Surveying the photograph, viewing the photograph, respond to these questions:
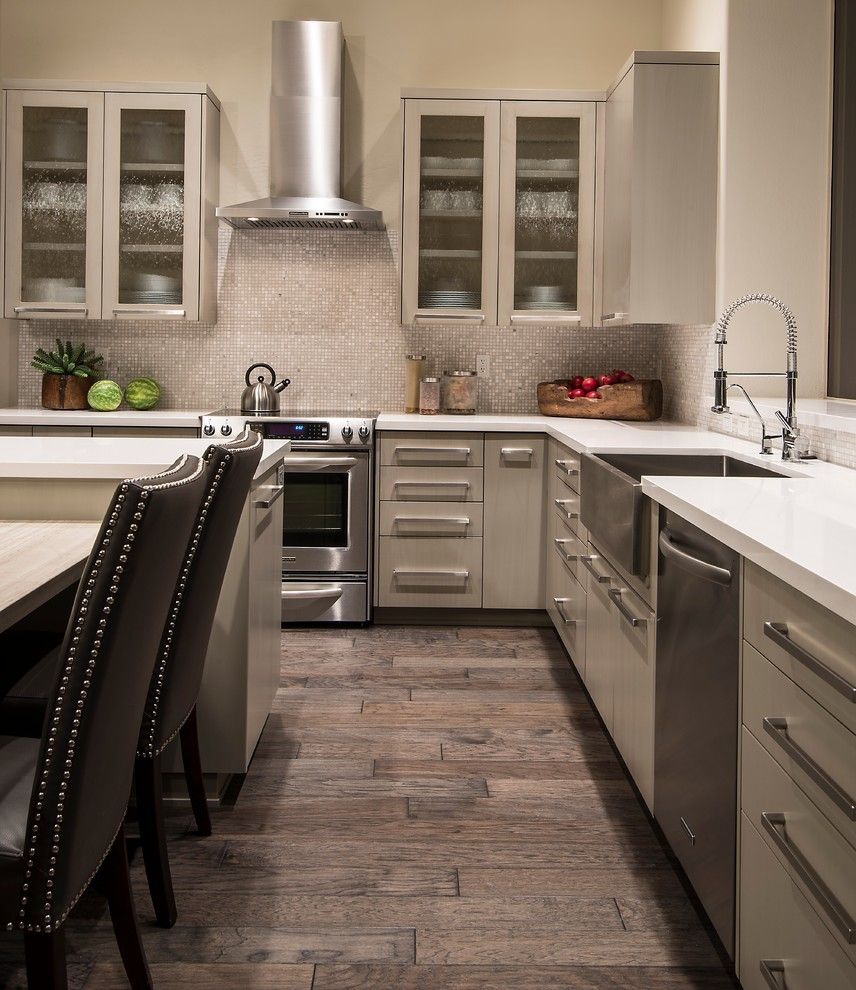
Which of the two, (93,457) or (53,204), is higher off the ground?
(53,204)

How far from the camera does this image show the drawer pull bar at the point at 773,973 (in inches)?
58.4

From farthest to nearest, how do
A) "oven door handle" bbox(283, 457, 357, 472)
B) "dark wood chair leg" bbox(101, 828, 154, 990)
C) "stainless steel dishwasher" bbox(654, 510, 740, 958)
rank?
"oven door handle" bbox(283, 457, 357, 472)
"stainless steel dishwasher" bbox(654, 510, 740, 958)
"dark wood chair leg" bbox(101, 828, 154, 990)

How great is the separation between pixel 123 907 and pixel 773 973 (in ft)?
3.20

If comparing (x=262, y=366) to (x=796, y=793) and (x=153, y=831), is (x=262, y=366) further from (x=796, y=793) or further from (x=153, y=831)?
(x=796, y=793)

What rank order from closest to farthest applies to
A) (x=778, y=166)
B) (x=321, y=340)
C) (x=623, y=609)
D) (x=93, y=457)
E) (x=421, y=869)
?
(x=421, y=869) < (x=93, y=457) < (x=623, y=609) < (x=778, y=166) < (x=321, y=340)

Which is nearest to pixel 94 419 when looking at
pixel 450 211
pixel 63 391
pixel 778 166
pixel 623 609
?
pixel 63 391

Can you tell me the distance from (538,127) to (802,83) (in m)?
1.17

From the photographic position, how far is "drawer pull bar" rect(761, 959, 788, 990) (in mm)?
1483

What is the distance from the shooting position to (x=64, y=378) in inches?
184

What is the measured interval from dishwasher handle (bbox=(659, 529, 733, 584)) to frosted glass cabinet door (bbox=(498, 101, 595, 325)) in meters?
2.52

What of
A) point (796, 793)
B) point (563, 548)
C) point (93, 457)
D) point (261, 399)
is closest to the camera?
point (796, 793)

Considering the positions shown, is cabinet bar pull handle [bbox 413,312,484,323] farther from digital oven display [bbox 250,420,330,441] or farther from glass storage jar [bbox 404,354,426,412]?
digital oven display [bbox 250,420,330,441]

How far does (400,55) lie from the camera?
488cm

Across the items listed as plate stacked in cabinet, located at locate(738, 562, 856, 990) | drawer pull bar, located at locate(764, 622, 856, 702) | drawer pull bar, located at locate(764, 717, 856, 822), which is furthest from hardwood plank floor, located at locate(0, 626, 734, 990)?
drawer pull bar, located at locate(764, 622, 856, 702)
